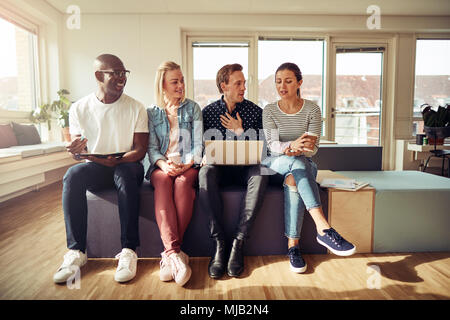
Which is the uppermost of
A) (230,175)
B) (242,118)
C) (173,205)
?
→ (242,118)

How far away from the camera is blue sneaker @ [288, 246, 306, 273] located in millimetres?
1502

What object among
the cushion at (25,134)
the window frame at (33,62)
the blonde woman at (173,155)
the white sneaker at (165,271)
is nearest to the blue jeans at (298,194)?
the blonde woman at (173,155)

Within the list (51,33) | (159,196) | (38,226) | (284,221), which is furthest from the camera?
(51,33)

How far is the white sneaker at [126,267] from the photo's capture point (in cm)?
142

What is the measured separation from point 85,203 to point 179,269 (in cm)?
59

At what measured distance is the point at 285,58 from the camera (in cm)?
513

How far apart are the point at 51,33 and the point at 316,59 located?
4062 mm

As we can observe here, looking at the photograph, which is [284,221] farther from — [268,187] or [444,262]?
[444,262]

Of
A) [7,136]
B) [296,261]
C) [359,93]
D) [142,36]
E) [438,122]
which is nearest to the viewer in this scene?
[296,261]

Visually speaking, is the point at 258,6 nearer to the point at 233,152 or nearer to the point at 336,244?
the point at 233,152

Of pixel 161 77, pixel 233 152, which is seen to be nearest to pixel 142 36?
pixel 161 77

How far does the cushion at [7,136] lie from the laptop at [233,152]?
274 centimetres

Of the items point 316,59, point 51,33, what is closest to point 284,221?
point 316,59

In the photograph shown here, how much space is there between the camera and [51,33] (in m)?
4.51
